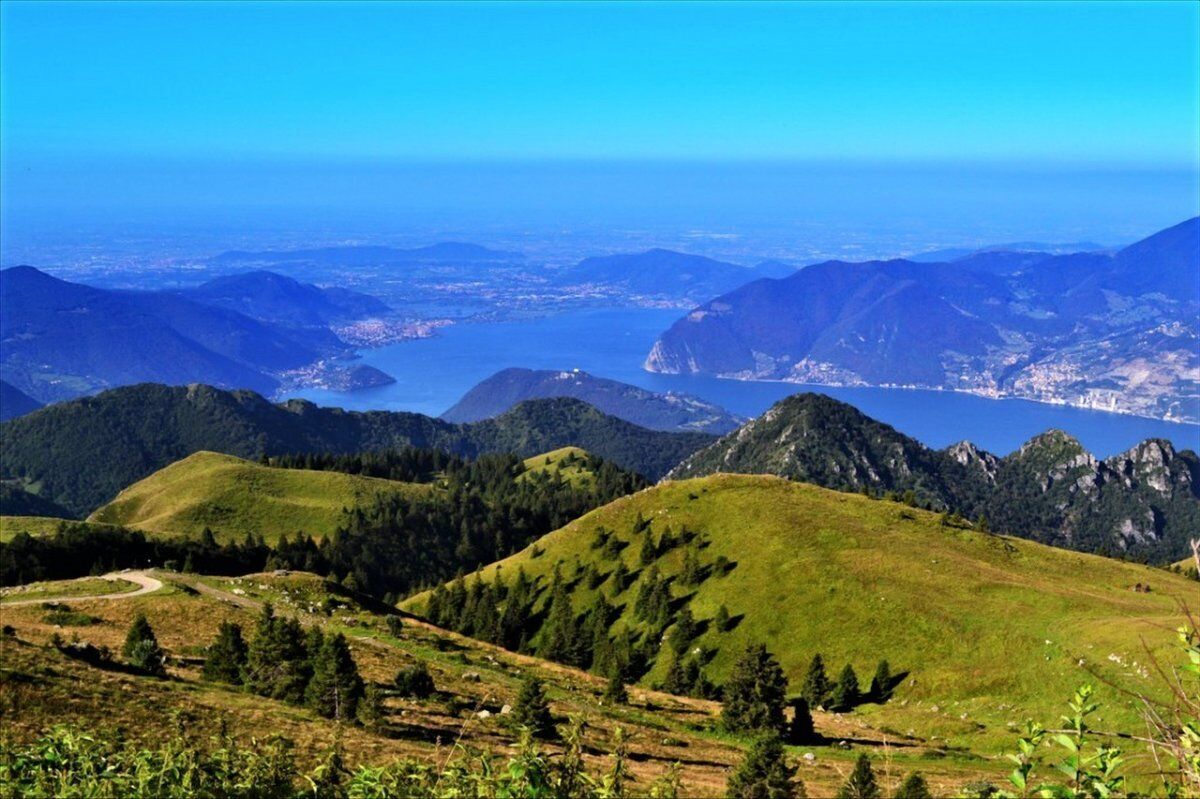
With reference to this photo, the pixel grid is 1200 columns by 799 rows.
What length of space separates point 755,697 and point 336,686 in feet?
73.4

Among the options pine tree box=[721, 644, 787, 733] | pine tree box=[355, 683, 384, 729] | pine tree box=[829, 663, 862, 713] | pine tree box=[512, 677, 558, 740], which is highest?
pine tree box=[512, 677, 558, 740]

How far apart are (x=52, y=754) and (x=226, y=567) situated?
3628 inches

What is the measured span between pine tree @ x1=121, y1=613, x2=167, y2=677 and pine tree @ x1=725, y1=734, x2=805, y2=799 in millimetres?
23580

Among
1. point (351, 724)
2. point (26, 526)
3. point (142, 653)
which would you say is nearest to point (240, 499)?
point (26, 526)

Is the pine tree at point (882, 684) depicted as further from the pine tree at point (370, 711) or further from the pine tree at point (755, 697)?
the pine tree at point (370, 711)

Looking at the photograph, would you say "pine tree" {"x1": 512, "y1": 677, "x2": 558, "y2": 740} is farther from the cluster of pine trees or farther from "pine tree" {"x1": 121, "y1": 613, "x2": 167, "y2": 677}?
"pine tree" {"x1": 121, "y1": 613, "x2": 167, "y2": 677}

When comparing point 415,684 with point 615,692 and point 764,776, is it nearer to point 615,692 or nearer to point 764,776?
point 615,692

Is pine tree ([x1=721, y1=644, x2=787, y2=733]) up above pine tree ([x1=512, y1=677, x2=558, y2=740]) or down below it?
below

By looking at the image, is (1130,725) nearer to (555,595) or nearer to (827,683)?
(827,683)

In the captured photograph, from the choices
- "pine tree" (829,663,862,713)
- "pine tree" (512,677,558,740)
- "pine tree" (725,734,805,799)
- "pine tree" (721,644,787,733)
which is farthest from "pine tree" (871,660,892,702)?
"pine tree" (725,734,805,799)

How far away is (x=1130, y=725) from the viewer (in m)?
41.5

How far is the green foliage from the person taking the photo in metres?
38.8

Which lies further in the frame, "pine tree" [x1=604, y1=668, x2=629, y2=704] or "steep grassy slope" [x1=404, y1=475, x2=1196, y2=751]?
"steep grassy slope" [x1=404, y1=475, x2=1196, y2=751]

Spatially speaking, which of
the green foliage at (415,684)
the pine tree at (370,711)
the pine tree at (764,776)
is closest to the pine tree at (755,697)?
the pine tree at (764,776)
